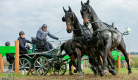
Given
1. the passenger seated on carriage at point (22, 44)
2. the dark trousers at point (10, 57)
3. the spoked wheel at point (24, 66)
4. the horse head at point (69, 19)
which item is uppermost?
the horse head at point (69, 19)

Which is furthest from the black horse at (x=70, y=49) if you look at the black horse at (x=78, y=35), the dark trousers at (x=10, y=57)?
the dark trousers at (x=10, y=57)

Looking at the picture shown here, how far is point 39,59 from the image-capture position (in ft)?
35.1

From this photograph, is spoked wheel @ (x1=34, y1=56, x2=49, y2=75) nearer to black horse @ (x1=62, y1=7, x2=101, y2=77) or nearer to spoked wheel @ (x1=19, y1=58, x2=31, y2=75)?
spoked wheel @ (x1=19, y1=58, x2=31, y2=75)

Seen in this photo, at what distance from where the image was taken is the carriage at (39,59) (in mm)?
10359

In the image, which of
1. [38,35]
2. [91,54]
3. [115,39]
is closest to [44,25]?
[38,35]

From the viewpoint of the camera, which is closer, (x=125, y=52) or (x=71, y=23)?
(x=71, y=23)

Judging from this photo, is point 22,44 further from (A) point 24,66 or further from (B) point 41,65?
(B) point 41,65

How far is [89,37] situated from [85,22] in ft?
3.38

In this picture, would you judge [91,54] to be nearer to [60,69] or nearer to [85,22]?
→ [85,22]

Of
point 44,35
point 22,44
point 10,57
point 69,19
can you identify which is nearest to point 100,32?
point 69,19

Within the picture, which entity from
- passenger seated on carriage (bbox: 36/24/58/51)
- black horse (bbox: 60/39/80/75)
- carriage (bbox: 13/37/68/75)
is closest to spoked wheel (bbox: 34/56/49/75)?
carriage (bbox: 13/37/68/75)

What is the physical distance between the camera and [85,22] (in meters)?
7.73

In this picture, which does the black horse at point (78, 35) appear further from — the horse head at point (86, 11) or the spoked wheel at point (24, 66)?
the spoked wheel at point (24, 66)

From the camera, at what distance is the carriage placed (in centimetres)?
1036
